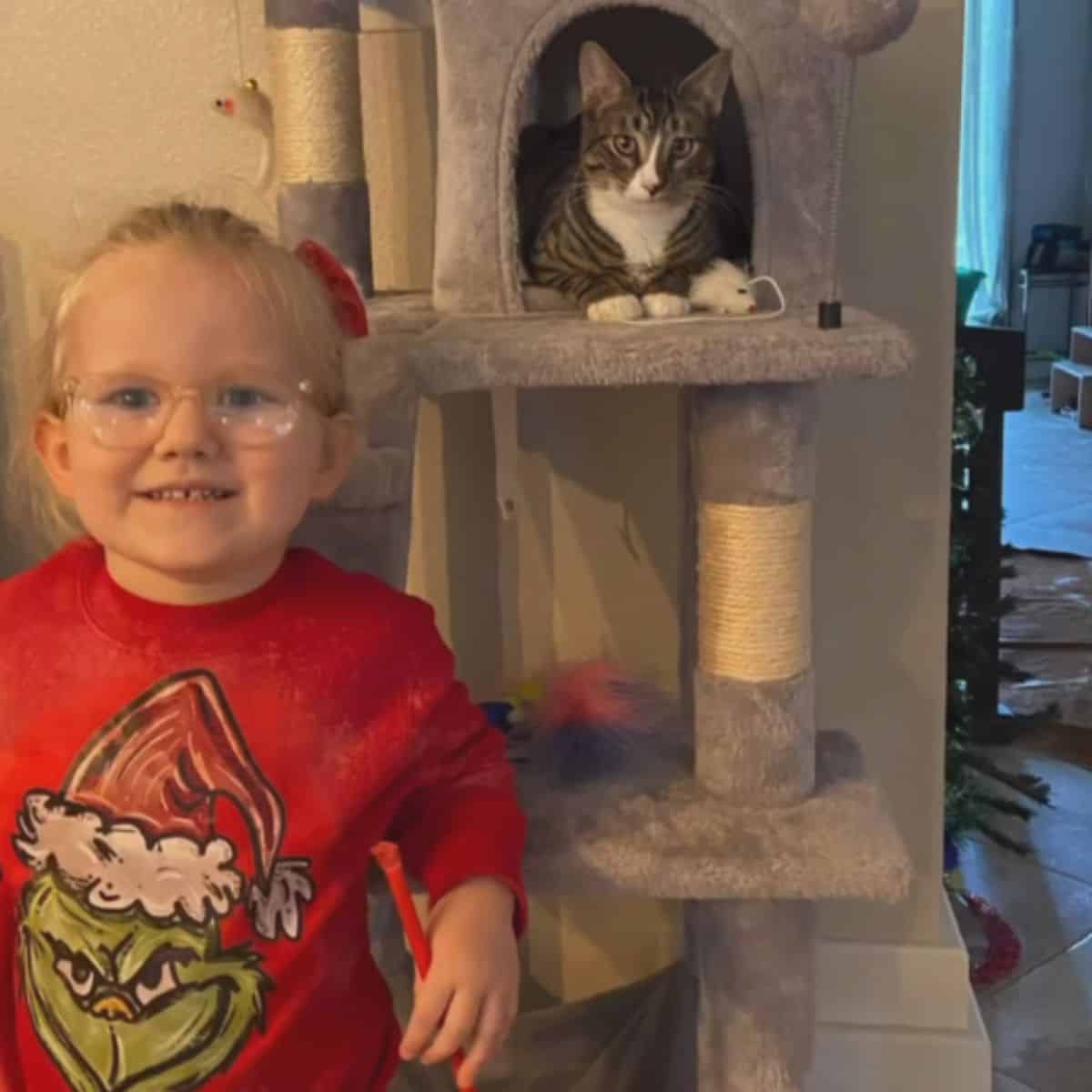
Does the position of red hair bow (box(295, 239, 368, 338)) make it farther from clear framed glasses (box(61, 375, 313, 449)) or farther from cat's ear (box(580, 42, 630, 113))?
cat's ear (box(580, 42, 630, 113))

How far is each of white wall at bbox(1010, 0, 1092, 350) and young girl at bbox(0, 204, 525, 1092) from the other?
19.5 feet

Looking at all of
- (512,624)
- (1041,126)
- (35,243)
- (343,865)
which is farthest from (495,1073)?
(1041,126)

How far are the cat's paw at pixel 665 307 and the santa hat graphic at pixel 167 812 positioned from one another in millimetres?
405

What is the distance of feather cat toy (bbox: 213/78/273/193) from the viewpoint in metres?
1.31

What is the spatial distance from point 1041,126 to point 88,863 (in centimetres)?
630

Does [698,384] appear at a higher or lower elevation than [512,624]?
higher

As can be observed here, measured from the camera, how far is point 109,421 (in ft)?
2.72

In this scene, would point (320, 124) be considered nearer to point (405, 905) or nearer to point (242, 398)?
point (242, 398)

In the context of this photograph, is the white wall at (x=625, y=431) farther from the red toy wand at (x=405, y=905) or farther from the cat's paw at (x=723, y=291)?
the red toy wand at (x=405, y=905)

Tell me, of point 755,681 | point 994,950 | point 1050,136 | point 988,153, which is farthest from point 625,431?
point 1050,136

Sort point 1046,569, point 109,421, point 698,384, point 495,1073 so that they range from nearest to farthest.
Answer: point 109,421
point 698,384
point 495,1073
point 1046,569

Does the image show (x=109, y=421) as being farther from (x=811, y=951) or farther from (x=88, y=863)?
(x=811, y=951)

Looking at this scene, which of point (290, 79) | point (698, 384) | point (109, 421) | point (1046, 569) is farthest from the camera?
point (1046, 569)

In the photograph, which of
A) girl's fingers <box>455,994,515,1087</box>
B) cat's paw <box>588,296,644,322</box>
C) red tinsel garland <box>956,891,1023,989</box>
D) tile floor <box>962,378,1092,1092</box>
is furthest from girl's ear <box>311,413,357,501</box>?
red tinsel garland <box>956,891,1023,989</box>
